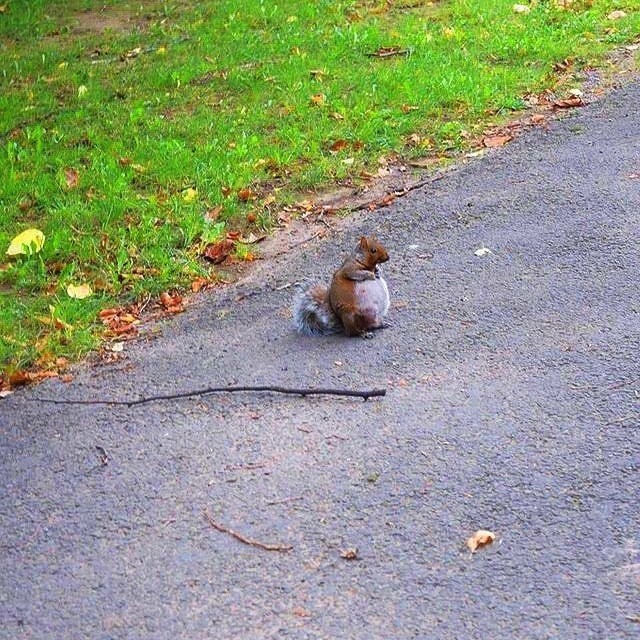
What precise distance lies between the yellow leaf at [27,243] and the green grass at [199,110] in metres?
0.07

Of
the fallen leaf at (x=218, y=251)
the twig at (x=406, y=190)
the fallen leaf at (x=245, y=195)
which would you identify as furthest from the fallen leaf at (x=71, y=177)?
the twig at (x=406, y=190)

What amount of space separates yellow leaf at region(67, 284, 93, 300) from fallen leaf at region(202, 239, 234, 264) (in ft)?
2.43

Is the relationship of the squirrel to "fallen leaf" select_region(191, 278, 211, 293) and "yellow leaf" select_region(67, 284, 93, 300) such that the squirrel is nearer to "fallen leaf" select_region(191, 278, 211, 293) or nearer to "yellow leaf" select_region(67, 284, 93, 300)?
"fallen leaf" select_region(191, 278, 211, 293)

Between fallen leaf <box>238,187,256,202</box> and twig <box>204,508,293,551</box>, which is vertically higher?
fallen leaf <box>238,187,256,202</box>

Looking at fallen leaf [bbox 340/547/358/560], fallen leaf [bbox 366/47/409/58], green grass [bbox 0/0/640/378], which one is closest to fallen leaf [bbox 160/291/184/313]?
green grass [bbox 0/0/640/378]

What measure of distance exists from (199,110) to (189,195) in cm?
153

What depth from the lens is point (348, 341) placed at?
4.82 meters

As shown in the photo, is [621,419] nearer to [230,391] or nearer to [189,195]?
[230,391]

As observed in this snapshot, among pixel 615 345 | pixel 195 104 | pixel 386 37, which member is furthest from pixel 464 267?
pixel 386 37

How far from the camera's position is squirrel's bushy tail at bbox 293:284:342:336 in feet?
15.8

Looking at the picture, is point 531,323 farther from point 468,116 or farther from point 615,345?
point 468,116

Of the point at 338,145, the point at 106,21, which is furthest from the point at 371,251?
the point at 106,21

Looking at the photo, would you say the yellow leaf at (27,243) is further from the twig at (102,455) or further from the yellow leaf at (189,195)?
the twig at (102,455)

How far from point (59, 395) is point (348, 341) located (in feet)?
4.50
